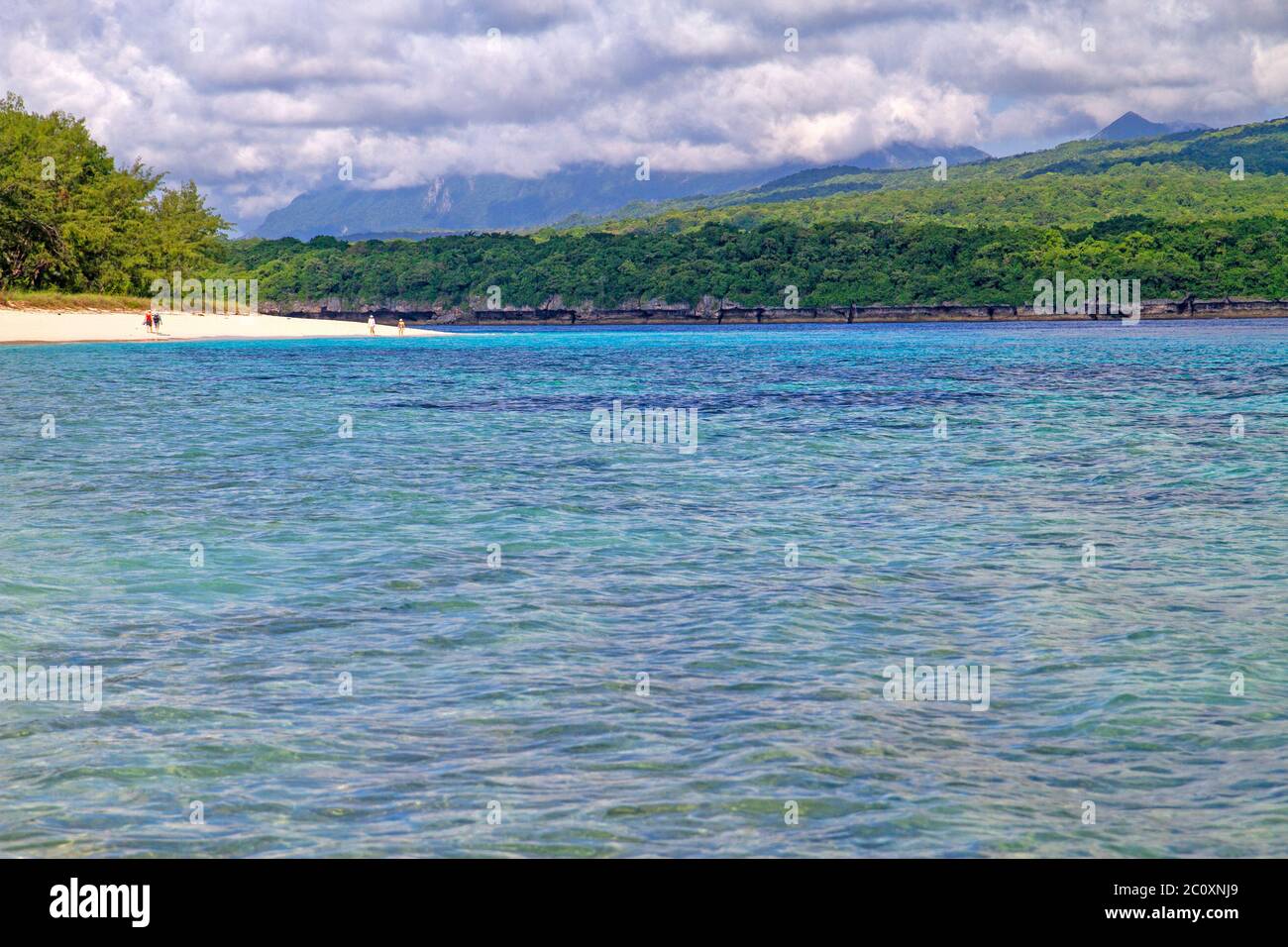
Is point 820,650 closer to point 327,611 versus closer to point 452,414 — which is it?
point 327,611

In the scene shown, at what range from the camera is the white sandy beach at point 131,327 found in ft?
322

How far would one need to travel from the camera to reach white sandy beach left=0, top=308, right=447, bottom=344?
9800 cm

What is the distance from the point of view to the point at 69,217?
386ft

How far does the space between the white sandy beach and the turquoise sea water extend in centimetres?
7520

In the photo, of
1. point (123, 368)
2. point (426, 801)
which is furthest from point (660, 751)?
point (123, 368)

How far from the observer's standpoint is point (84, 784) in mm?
8789

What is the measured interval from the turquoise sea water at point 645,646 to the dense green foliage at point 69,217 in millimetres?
95654

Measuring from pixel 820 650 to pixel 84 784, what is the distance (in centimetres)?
625

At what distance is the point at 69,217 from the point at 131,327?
52.5ft
